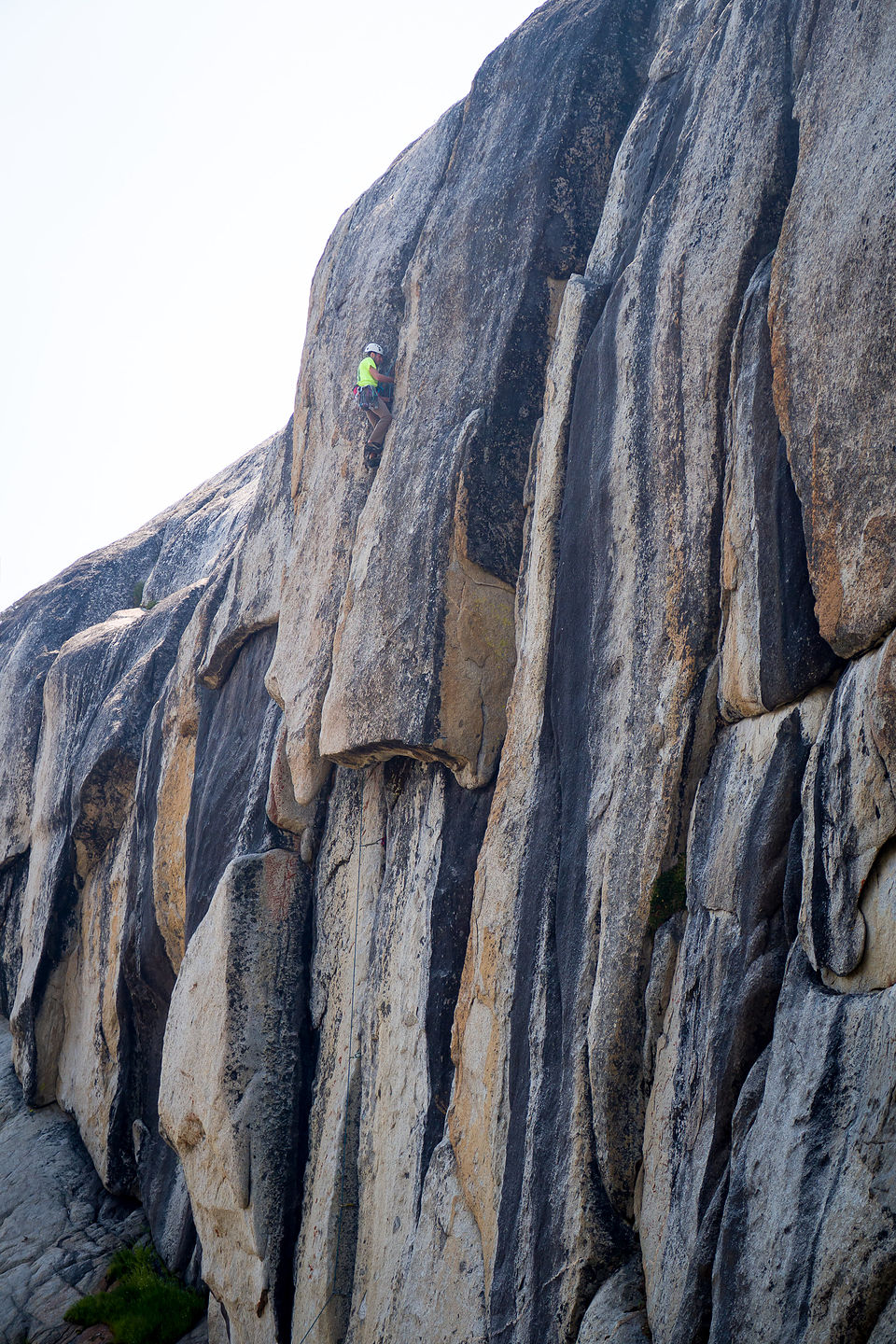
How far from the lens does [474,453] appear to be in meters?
12.1

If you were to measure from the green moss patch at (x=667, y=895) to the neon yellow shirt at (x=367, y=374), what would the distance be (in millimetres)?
8496

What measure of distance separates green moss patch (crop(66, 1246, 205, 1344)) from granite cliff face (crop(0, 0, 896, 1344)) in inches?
26.6

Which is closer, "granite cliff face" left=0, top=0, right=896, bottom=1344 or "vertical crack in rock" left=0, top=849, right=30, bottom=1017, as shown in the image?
"granite cliff face" left=0, top=0, right=896, bottom=1344

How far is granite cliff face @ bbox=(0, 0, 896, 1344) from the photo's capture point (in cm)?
663

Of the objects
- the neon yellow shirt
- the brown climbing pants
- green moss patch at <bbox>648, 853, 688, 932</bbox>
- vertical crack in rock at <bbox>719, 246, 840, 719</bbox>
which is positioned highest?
the neon yellow shirt

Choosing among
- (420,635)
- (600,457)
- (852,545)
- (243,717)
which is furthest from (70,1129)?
(852,545)

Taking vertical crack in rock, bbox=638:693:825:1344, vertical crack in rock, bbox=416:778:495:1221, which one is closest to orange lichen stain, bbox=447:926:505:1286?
vertical crack in rock, bbox=416:778:495:1221

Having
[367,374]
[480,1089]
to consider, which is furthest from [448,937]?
[367,374]

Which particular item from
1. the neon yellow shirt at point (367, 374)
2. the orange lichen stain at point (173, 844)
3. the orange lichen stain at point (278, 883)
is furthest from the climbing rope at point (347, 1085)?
the orange lichen stain at point (173, 844)

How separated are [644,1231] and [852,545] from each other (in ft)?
17.2

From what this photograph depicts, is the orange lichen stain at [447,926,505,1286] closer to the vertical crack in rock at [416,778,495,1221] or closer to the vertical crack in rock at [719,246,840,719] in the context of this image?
the vertical crack in rock at [416,778,495,1221]

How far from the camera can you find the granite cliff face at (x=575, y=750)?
663 cm

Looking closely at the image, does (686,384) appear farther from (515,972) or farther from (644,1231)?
(644,1231)

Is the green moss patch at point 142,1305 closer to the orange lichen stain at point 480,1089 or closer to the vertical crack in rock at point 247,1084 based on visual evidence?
the vertical crack in rock at point 247,1084
